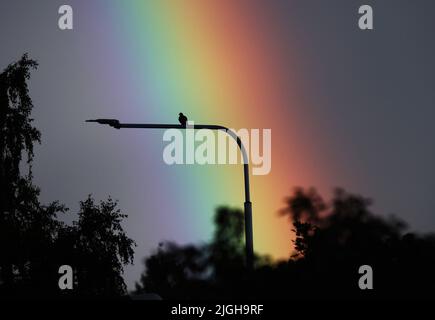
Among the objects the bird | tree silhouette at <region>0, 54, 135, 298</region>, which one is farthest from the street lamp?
tree silhouette at <region>0, 54, 135, 298</region>

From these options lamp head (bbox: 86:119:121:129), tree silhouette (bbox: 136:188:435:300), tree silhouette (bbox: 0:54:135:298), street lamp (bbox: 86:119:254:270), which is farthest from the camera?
tree silhouette (bbox: 0:54:135:298)

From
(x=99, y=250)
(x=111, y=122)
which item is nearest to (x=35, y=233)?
(x=99, y=250)

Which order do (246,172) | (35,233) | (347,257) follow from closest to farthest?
(246,172)
(347,257)
(35,233)

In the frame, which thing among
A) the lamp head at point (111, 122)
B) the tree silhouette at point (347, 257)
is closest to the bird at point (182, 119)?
the lamp head at point (111, 122)

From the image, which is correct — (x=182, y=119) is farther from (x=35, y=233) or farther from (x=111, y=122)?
(x=35, y=233)

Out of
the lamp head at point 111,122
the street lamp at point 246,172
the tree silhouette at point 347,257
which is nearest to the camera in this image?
the street lamp at point 246,172

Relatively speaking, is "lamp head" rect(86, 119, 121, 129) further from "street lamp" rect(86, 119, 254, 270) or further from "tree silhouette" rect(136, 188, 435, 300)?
"tree silhouette" rect(136, 188, 435, 300)

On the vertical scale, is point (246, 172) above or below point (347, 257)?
above

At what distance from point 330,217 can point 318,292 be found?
2.51 m

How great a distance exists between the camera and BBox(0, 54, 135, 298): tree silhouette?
28938 millimetres

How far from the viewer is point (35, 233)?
2931cm

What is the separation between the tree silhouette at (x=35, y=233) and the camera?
1139 inches

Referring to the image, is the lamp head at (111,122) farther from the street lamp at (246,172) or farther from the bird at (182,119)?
the bird at (182,119)

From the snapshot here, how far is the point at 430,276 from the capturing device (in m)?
19.9
